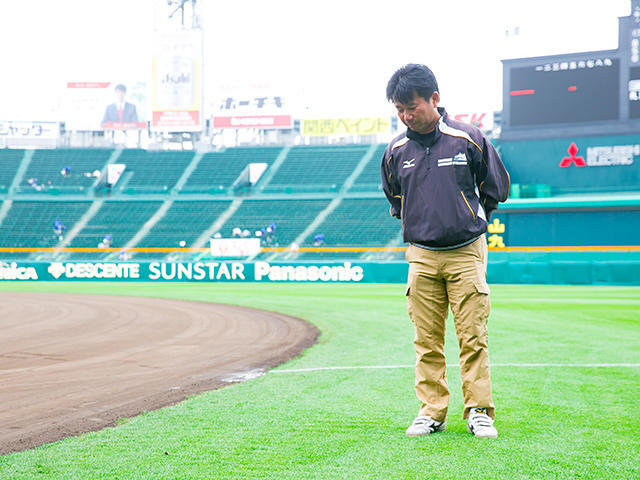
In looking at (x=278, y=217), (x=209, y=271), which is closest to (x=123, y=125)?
A: (x=278, y=217)

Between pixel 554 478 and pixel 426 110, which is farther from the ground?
pixel 426 110

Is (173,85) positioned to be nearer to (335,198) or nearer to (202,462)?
(335,198)

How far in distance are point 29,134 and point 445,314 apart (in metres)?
58.3

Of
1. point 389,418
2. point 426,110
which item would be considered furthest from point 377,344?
point 426,110

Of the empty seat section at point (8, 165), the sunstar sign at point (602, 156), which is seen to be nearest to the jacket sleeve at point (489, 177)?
the sunstar sign at point (602, 156)

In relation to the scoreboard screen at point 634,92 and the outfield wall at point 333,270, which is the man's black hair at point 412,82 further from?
the scoreboard screen at point 634,92

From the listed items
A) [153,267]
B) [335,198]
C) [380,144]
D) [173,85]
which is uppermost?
[173,85]

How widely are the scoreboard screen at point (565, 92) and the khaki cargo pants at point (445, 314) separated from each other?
107ft

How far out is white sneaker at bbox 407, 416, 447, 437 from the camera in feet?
14.1

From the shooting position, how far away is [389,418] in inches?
193

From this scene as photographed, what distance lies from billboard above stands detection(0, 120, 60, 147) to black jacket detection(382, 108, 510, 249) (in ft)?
188

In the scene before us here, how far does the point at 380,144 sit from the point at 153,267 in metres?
23.6

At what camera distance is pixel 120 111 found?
5694cm

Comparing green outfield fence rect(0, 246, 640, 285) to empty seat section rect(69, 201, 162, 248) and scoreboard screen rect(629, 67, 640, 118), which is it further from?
empty seat section rect(69, 201, 162, 248)
